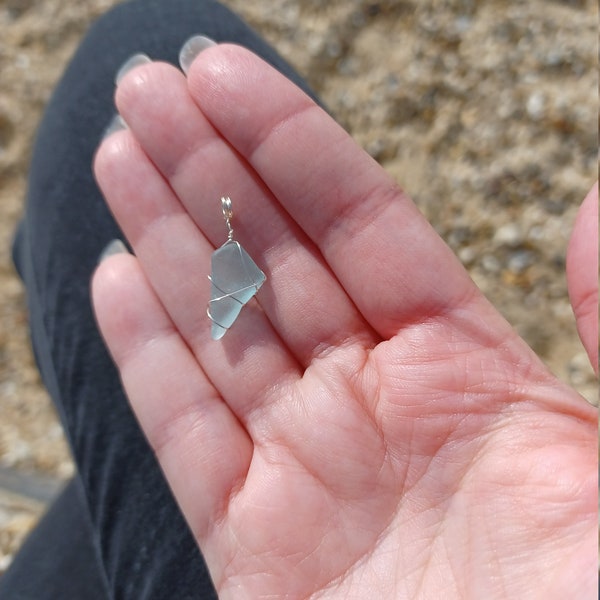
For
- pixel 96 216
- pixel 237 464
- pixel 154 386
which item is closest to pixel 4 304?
pixel 96 216

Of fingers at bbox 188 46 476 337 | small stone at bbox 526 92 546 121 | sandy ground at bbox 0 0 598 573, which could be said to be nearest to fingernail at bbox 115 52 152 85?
fingers at bbox 188 46 476 337

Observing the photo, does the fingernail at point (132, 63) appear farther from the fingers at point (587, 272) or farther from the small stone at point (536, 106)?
the small stone at point (536, 106)

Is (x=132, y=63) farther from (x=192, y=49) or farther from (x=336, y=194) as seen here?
(x=336, y=194)

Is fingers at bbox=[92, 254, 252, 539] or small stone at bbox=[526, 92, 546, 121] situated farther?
small stone at bbox=[526, 92, 546, 121]

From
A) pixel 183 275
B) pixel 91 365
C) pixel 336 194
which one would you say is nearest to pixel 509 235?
pixel 336 194

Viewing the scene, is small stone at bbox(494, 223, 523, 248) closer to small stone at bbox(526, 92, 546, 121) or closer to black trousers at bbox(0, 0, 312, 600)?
small stone at bbox(526, 92, 546, 121)

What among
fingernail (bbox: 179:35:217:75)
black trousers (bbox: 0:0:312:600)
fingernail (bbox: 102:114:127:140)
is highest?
fingernail (bbox: 179:35:217:75)
